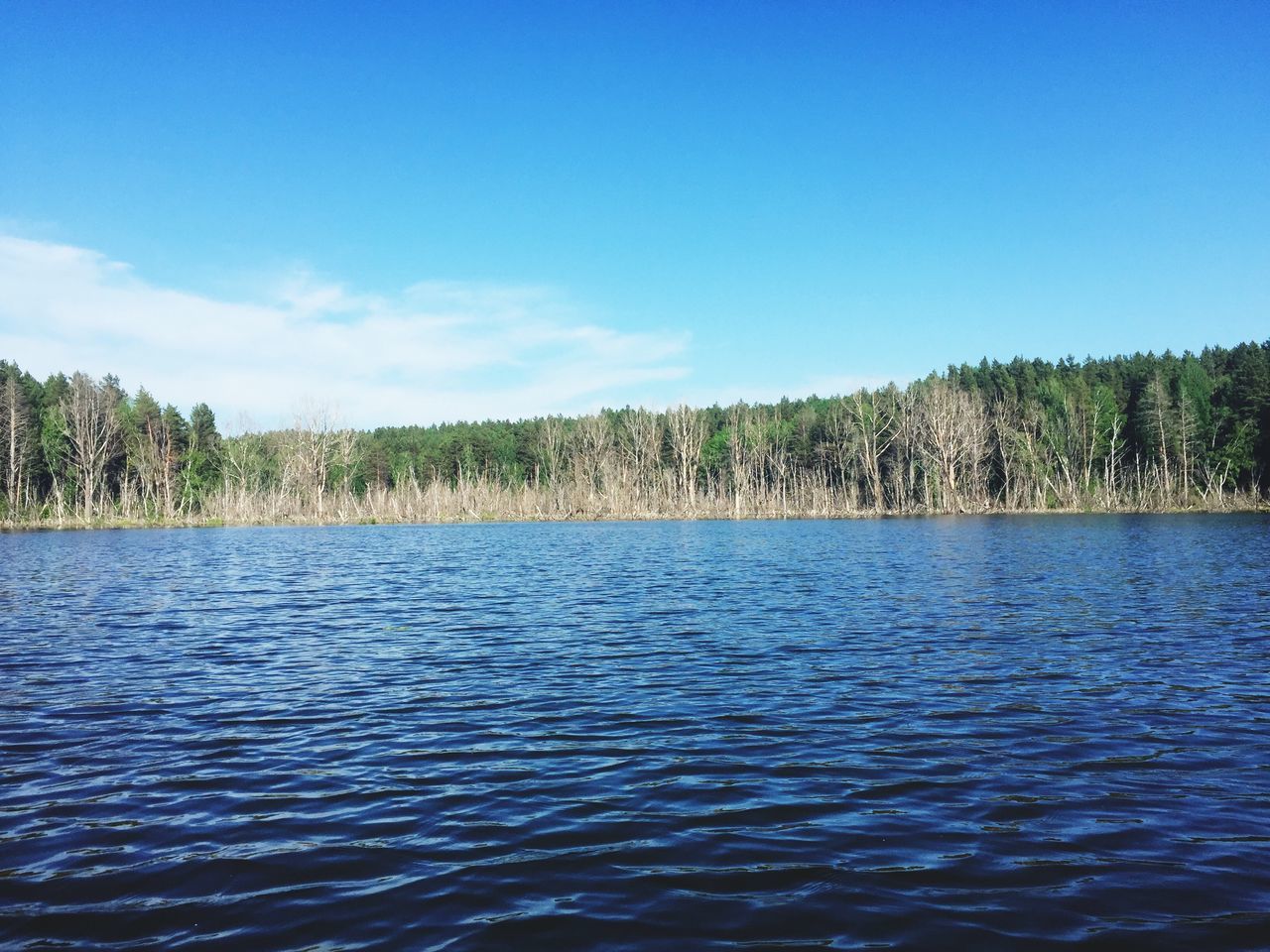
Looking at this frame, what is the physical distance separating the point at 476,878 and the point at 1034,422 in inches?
4310

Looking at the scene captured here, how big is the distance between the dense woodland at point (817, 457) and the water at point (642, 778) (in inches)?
3152

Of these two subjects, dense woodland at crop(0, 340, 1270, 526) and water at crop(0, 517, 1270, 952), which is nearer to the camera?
water at crop(0, 517, 1270, 952)

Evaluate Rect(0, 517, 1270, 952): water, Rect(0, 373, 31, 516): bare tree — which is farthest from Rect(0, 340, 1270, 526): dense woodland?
Rect(0, 517, 1270, 952): water

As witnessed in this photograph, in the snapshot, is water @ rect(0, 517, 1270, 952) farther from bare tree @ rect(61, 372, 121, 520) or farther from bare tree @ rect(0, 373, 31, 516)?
bare tree @ rect(61, 372, 121, 520)

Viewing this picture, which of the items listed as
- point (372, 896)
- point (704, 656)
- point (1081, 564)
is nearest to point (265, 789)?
point (372, 896)

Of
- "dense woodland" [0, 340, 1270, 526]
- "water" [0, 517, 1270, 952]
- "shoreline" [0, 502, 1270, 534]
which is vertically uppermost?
"dense woodland" [0, 340, 1270, 526]

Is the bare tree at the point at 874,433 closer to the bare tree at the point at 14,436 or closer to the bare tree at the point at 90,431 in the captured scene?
the bare tree at the point at 90,431

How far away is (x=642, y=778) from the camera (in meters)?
8.97

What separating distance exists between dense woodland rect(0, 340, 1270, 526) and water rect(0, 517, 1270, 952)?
80.1 meters

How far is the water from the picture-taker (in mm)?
5992

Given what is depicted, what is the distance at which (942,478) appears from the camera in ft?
325

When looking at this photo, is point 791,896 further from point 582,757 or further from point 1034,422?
point 1034,422

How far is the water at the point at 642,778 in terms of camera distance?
5.99 metres

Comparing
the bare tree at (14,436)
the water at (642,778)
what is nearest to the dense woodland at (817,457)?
the bare tree at (14,436)
